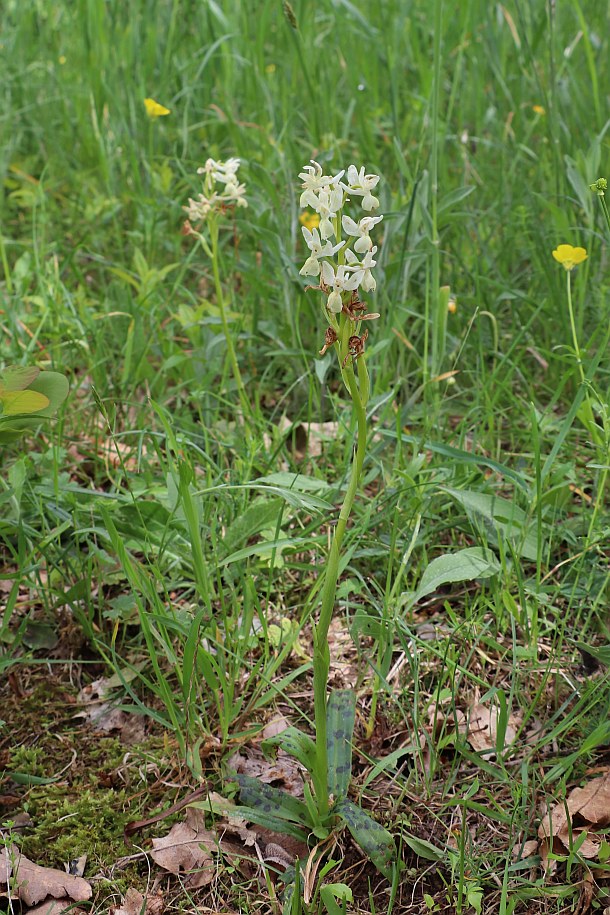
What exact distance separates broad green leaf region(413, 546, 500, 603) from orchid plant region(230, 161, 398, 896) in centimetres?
24

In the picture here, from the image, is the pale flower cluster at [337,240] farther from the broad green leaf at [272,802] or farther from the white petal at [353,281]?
the broad green leaf at [272,802]

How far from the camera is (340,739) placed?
1426 millimetres

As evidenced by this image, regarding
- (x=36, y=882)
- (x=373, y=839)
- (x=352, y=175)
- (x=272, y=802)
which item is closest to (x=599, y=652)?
(x=373, y=839)

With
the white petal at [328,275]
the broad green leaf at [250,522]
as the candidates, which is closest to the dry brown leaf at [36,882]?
the broad green leaf at [250,522]

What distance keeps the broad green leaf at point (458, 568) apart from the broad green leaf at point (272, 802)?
1.31ft

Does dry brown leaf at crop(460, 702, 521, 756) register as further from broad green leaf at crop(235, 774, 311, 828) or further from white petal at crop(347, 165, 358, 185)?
white petal at crop(347, 165, 358, 185)

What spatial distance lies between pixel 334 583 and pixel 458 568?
401 mm

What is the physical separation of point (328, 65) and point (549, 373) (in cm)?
176

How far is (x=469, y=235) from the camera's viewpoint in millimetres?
2504

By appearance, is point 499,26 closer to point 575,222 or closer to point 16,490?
point 575,222

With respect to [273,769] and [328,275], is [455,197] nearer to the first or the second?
[328,275]

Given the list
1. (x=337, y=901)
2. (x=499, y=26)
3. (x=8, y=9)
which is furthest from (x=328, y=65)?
(x=337, y=901)

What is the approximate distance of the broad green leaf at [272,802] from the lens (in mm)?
1360

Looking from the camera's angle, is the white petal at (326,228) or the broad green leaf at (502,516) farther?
the broad green leaf at (502,516)
